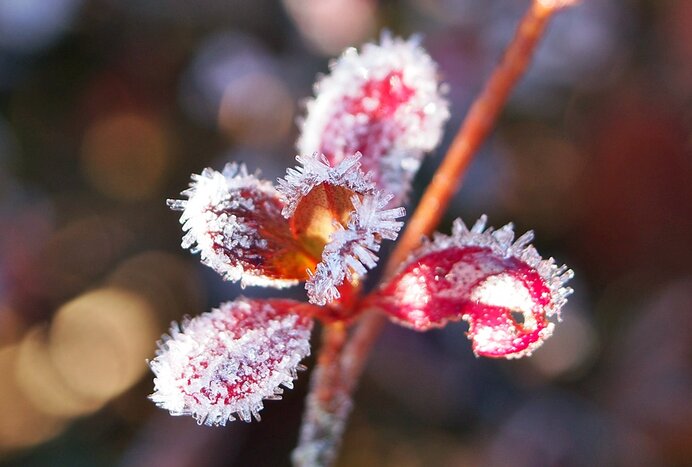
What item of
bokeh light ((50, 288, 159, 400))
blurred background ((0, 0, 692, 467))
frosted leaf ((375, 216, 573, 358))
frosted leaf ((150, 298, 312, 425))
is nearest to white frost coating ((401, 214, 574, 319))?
frosted leaf ((375, 216, 573, 358))

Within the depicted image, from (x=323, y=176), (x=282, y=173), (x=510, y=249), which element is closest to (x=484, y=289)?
(x=510, y=249)

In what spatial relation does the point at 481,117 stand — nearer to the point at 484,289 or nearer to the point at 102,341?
the point at 484,289

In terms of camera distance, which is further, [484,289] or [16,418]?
[16,418]

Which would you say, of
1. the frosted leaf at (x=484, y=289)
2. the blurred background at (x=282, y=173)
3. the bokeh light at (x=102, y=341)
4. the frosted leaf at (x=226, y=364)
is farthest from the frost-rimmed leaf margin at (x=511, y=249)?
the bokeh light at (x=102, y=341)

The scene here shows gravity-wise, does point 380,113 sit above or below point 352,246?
above

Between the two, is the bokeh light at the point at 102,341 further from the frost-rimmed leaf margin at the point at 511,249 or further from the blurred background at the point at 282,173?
the frost-rimmed leaf margin at the point at 511,249
